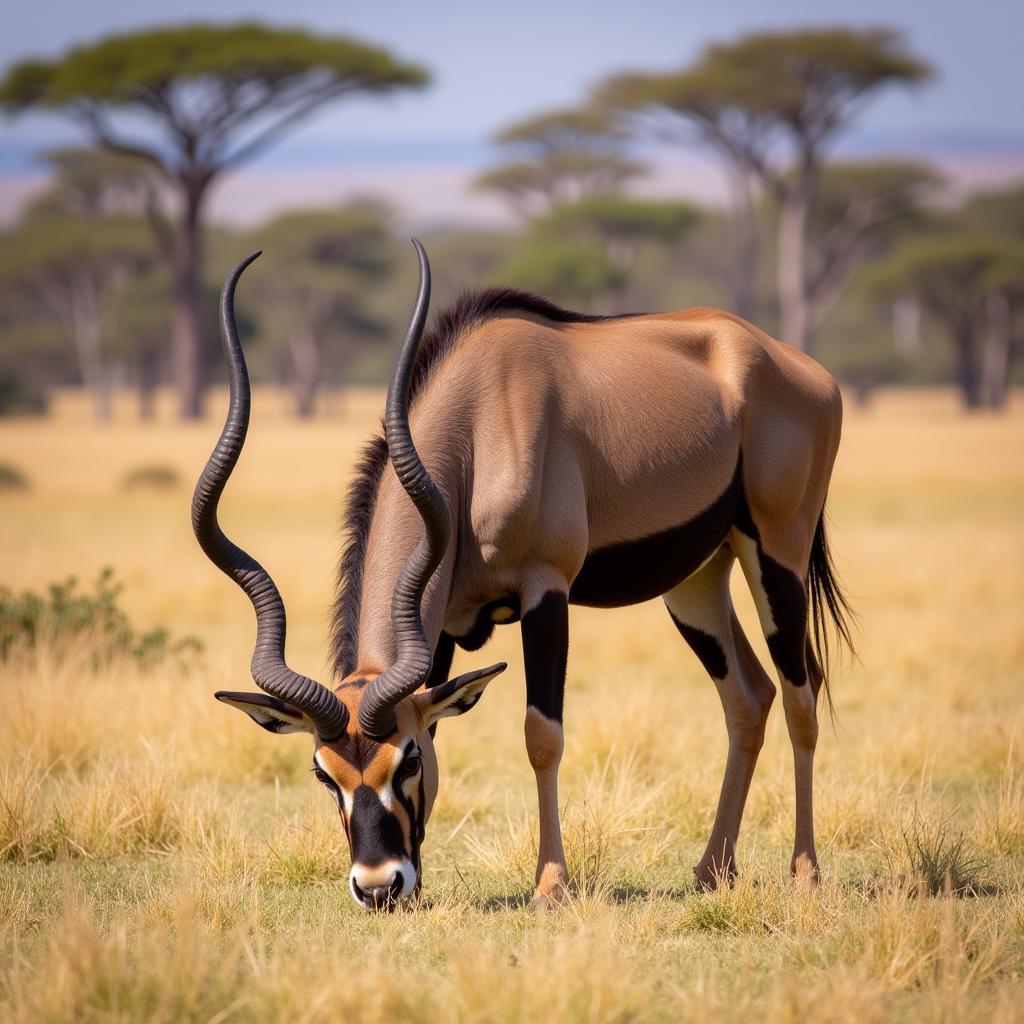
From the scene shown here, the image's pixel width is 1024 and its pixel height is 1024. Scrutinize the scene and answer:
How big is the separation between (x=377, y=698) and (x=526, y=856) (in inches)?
62.0

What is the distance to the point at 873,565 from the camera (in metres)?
17.0

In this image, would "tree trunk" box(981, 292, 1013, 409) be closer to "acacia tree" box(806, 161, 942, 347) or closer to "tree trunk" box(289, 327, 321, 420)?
"acacia tree" box(806, 161, 942, 347)

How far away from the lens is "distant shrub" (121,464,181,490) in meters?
26.6

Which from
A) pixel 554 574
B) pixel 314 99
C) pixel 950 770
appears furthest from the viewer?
pixel 314 99

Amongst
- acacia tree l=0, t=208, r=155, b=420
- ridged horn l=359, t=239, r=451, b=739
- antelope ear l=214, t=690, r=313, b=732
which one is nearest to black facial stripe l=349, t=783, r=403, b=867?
ridged horn l=359, t=239, r=451, b=739

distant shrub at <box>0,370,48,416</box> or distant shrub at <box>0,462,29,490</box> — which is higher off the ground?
distant shrub at <box>0,462,29,490</box>

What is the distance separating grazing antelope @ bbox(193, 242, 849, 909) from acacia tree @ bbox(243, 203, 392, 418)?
49.9 metres

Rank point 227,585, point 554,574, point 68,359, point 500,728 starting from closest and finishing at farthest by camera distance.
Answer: point 554,574, point 500,728, point 227,585, point 68,359

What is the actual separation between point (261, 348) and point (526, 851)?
228 feet

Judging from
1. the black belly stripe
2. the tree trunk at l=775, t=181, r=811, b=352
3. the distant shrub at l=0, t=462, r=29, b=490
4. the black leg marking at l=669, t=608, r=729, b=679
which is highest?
the black belly stripe

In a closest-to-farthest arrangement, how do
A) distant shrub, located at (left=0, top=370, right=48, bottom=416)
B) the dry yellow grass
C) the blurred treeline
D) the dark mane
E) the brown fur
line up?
1. the dry yellow grass
2. the dark mane
3. the brown fur
4. the blurred treeline
5. distant shrub, located at (left=0, top=370, right=48, bottom=416)

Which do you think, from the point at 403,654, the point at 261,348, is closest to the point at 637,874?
Result: the point at 403,654

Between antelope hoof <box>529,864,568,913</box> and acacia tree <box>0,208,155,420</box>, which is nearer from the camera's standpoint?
antelope hoof <box>529,864,568,913</box>

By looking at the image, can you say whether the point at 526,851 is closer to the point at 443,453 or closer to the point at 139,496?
the point at 443,453
